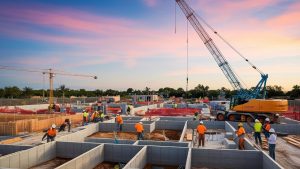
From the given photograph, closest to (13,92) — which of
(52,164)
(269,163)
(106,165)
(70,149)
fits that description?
(70,149)

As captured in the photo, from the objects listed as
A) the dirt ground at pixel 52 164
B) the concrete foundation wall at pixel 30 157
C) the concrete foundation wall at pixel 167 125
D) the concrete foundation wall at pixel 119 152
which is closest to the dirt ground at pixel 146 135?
the concrete foundation wall at pixel 167 125

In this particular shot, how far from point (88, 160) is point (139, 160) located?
2539 millimetres

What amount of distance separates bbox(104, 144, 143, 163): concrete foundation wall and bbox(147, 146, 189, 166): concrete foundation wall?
2.46 feet

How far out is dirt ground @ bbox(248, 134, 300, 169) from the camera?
42.1ft

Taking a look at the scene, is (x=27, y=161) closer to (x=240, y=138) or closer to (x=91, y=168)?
(x=91, y=168)

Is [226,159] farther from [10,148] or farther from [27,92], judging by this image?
[27,92]

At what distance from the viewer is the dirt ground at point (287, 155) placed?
12830mm

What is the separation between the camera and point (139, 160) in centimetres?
1283

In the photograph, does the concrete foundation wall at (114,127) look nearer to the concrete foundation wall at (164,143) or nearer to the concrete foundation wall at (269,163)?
the concrete foundation wall at (164,143)

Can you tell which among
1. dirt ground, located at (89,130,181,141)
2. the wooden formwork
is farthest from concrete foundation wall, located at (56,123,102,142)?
the wooden formwork

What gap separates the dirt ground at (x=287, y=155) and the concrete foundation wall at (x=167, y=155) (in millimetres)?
4901

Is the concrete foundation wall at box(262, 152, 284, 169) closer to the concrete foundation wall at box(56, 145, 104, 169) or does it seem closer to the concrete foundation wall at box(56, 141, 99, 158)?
the concrete foundation wall at box(56, 145, 104, 169)

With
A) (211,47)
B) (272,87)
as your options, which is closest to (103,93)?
(272,87)

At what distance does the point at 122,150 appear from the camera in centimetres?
1449
